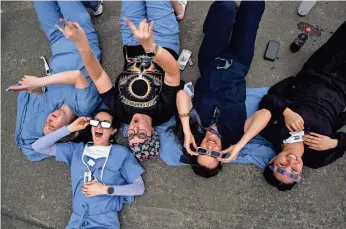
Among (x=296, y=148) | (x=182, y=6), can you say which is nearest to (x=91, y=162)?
(x=296, y=148)

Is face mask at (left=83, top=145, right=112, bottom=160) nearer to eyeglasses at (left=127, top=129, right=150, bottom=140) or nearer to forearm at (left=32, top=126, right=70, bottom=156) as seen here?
forearm at (left=32, top=126, right=70, bottom=156)

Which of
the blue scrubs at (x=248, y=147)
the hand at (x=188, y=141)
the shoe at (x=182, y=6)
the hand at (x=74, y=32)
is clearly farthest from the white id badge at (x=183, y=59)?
the hand at (x=74, y=32)

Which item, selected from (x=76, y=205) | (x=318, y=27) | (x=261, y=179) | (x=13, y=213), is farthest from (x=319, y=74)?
(x=13, y=213)

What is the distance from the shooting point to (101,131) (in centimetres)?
395

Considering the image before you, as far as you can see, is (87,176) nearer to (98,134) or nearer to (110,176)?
(110,176)

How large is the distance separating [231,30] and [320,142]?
173 cm

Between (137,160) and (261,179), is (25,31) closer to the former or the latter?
(137,160)

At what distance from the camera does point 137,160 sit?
169 inches

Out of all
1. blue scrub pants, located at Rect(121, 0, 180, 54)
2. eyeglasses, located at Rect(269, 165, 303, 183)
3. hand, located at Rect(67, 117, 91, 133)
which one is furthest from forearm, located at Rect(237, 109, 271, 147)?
hand, located at Rect(67, 117, 91, 133)

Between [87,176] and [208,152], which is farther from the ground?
[208,152]

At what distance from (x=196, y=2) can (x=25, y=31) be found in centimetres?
275

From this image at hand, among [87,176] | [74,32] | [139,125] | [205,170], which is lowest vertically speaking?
[87,176]

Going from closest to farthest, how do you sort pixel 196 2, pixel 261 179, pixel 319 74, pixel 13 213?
pixel 319 74, pixel 261 179, pixel 13 213, pixel 196 2

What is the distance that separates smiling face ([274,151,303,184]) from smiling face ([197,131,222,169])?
26.7 inches
